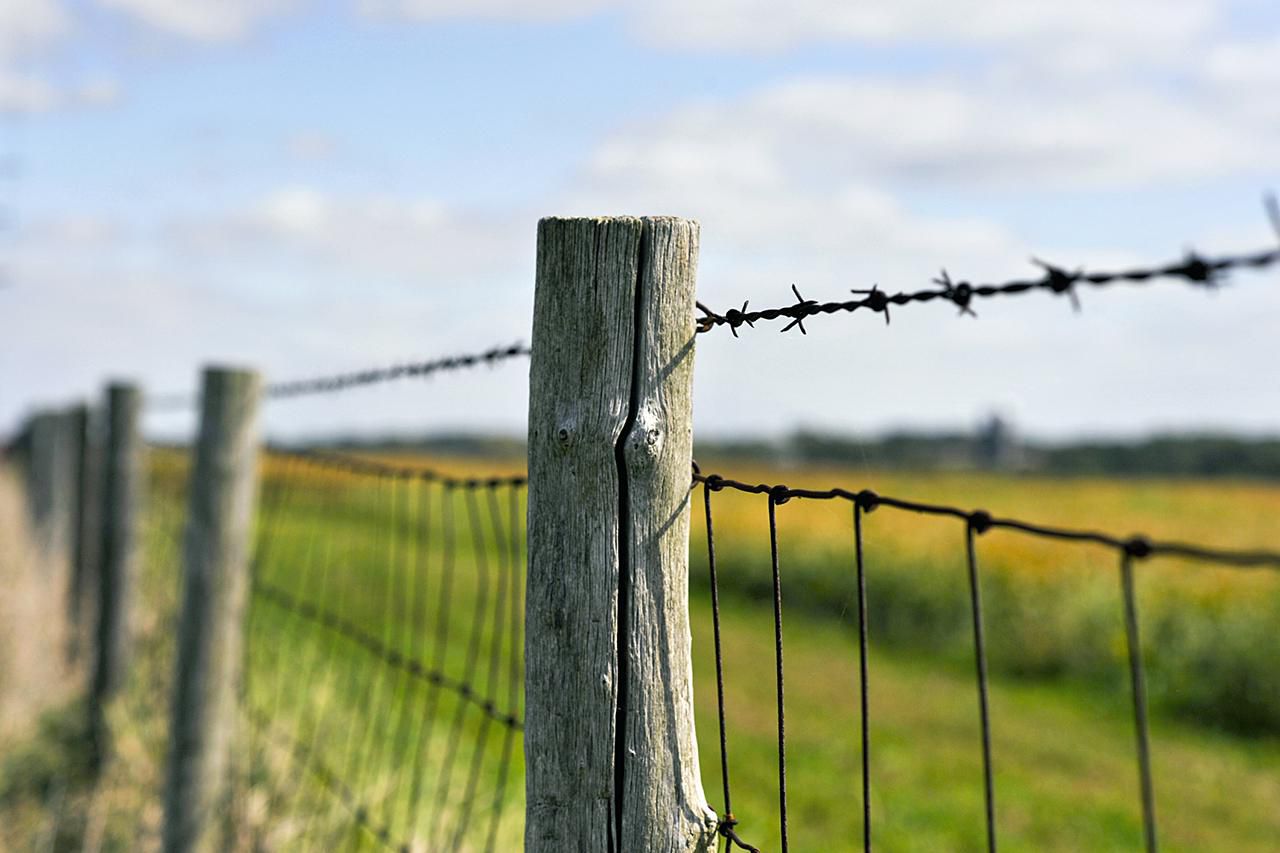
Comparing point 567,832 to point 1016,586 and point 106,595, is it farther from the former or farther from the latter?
point 1016,586

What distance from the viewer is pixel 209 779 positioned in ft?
12.0

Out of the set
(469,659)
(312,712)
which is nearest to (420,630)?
(312,712)

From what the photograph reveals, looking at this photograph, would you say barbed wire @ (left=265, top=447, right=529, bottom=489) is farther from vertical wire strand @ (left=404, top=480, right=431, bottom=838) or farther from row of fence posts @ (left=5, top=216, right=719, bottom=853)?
row of fence posts @ (left=5, top=216, right=719, bottom=853)

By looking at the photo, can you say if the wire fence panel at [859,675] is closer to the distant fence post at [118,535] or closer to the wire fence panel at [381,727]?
the wire fence panel at [381,727]

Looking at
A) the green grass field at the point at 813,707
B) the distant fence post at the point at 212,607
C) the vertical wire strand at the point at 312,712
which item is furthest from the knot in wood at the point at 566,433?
the distant fence post at the point at 212,607

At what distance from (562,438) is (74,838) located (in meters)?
3.82

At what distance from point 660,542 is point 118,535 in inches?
175

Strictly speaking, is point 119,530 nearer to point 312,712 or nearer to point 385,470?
point 312,712

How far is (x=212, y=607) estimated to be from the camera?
3703mm

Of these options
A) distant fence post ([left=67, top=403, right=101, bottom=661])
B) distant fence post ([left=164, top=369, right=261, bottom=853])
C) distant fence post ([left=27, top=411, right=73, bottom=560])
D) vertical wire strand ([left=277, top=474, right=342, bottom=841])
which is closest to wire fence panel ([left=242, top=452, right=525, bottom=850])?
vertical wire strand ([left=277, top=474, right=342, bottom=841])

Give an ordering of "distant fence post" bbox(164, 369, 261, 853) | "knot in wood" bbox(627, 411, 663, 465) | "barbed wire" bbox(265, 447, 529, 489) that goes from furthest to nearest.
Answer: "distant fence post" bbox(164, 369, 261, 853)
"barbed wire" bbox(265, 447, 529, 489)
"knot in wood" bbox(627, 411, 663, 465)

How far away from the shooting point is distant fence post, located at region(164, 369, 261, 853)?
366 cm

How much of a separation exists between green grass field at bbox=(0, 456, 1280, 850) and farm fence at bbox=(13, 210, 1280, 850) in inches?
1.4

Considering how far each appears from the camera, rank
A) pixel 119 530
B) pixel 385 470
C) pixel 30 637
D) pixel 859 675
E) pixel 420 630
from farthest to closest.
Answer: pixel 420 630 < pixel 30 637 < pixel 859 675 < pixel 119 530 < pixel 385 470
